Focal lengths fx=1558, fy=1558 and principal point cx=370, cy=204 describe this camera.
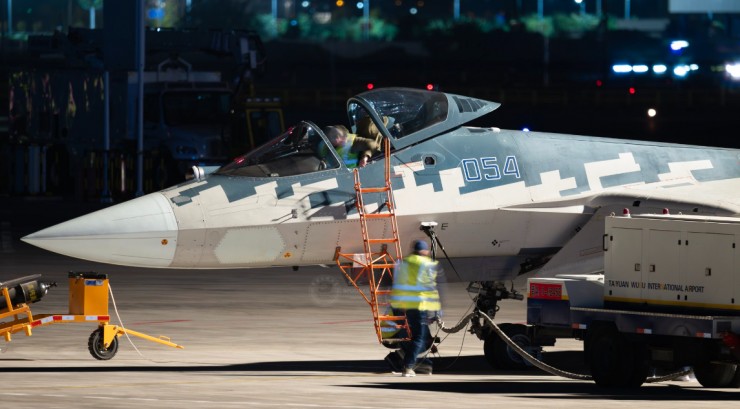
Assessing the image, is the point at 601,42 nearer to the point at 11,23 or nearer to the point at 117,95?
the point at 11,23

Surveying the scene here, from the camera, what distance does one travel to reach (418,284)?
54.6 ft

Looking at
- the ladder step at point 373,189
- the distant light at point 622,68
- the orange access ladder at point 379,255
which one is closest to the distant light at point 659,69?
the distant light at point 622,68

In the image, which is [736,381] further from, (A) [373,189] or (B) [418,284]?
(A) [373,189]

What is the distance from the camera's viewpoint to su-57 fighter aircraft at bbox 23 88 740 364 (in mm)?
16438

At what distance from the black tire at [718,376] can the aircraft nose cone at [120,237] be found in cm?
562

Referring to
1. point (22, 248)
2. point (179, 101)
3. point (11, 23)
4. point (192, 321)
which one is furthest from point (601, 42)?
point (192, 321)

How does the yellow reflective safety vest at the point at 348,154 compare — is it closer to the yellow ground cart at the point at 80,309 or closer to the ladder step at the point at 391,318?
the ladder step at the point at 391,318

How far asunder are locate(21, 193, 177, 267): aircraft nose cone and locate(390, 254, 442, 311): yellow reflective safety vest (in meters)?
2.48

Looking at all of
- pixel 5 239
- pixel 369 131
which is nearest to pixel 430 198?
pixel 369 131

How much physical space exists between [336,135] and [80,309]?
3.48 m

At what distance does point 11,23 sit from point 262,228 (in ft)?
459

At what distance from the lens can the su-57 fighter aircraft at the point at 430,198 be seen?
1644 centimetres

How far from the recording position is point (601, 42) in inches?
5039

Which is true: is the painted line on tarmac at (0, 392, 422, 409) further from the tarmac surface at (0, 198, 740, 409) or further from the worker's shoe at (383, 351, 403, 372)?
the worker's shoe at (383, 351, 403, 372)
